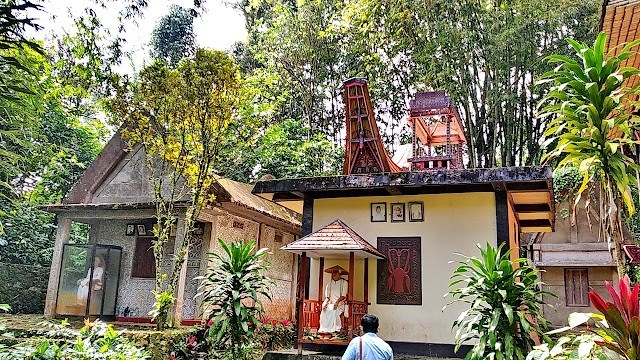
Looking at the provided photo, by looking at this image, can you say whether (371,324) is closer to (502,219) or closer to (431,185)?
(431,185)

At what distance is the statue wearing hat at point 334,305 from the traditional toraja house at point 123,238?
307 cm

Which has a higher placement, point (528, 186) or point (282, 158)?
point (282, 158)

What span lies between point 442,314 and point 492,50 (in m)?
9.14

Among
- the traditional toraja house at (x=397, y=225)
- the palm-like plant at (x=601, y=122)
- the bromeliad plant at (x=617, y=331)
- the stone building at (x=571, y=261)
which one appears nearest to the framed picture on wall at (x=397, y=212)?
the traditional toraja house at (x=397, y=225)

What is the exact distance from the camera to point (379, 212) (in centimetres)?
851

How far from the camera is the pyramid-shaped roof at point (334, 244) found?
7.23 meters

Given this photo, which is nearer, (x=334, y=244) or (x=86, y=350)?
(x=86, y=350)

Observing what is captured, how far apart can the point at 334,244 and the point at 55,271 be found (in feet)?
22.7

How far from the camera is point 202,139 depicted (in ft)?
28.7

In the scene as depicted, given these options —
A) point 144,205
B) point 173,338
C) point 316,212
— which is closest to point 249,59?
point 144,205

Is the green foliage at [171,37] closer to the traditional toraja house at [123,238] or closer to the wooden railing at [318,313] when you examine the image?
the traditional toraja house at [123,238]

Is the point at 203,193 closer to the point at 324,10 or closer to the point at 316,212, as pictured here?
the point at 316,212

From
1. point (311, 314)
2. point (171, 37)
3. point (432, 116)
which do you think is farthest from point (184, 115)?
point (171, 37)

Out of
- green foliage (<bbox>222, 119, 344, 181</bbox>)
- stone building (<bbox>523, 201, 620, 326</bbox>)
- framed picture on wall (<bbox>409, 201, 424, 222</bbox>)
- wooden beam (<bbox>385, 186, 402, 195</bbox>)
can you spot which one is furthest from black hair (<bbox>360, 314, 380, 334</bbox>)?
stone building (<bbox>523, 201, 620, 326</bbox>)
